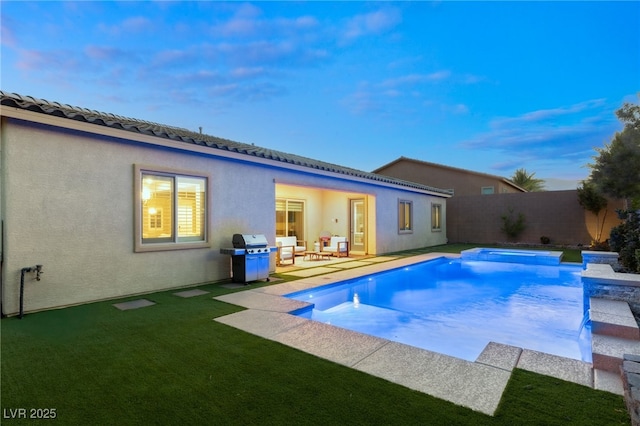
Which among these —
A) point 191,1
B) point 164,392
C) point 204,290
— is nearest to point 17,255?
point 204,290

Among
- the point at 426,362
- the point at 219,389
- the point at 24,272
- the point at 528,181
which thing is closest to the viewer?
the point at 219,389

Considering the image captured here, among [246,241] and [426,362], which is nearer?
[426,362]

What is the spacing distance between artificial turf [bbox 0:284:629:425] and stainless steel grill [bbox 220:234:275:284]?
12.1 feet

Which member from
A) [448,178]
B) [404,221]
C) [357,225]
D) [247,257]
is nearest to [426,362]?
[247,257]

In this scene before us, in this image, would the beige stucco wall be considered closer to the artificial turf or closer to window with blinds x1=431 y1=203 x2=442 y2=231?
the artificial turf

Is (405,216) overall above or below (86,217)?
above

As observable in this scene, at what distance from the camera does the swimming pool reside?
5.51 m

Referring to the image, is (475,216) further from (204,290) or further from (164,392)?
(164,392)

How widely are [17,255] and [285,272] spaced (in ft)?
20.8

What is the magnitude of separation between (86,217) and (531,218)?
21.5m

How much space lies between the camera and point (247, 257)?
27.5 ft

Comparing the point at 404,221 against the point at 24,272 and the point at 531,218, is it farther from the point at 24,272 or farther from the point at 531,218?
the point at 24,272

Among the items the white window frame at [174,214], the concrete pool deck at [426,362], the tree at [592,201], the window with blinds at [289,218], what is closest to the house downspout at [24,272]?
the white window frame at [174,214]

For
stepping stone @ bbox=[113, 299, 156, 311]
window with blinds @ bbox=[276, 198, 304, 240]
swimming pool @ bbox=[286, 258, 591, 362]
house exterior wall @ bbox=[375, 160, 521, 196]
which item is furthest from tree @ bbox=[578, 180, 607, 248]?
stepping stone @ bbox=[113, 299, 156, 311]
